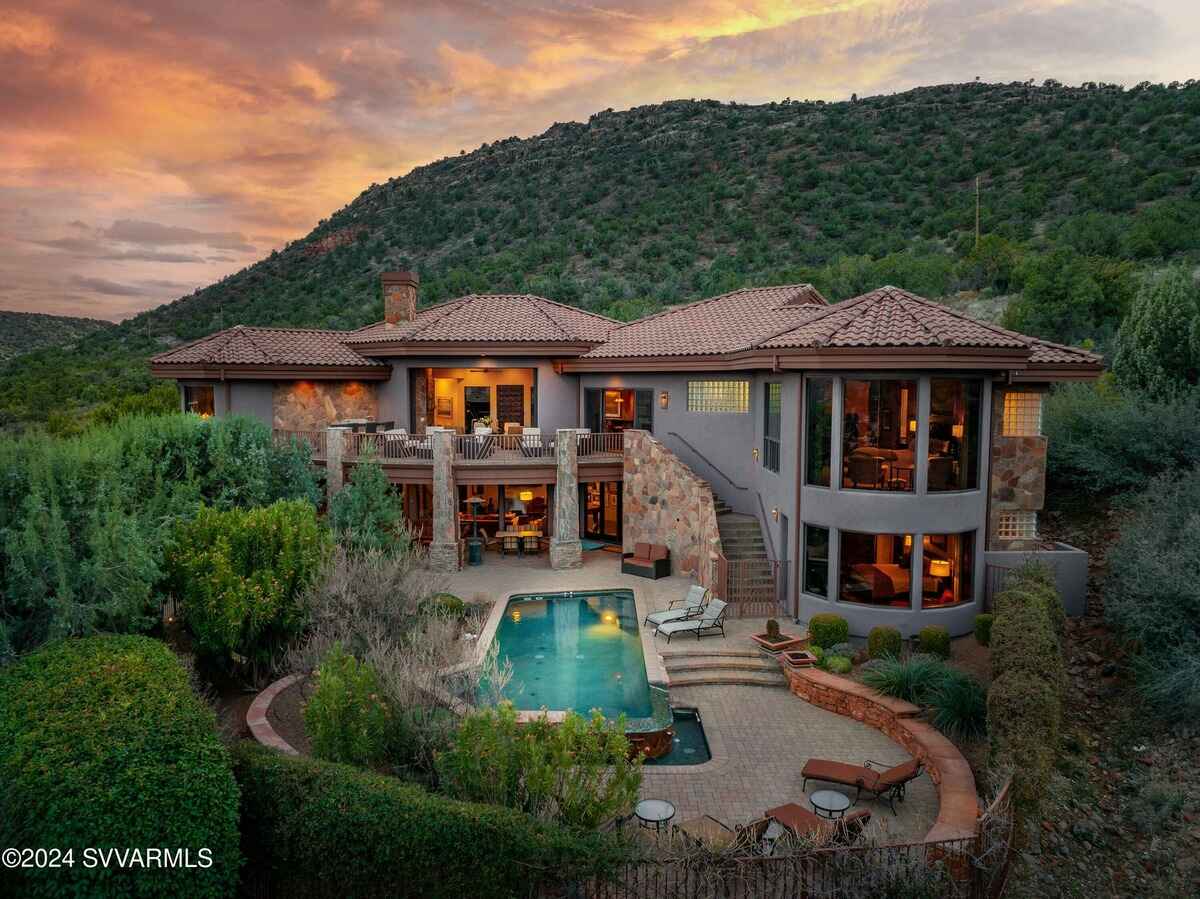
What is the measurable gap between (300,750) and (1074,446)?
19.7m

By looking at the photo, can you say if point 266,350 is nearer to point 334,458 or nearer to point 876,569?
point 334,458

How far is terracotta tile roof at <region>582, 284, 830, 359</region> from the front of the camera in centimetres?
2061

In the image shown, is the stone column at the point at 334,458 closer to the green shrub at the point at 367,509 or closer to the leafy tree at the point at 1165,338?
the green shrub at the point at 367,509

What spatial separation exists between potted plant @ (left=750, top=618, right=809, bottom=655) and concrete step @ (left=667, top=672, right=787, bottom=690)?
0.60m

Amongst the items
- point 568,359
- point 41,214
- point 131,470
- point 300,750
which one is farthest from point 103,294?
point 300,750

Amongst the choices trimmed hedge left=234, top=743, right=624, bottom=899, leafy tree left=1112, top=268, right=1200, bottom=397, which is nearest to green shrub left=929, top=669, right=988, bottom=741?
trimmed hedge left=234, top=743, right=624, bottom=899

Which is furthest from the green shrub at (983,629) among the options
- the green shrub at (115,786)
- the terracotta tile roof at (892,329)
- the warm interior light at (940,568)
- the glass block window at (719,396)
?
the green shrub at (115,786)

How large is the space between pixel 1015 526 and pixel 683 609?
7.76 metres

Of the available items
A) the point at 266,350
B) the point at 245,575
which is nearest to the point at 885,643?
the point at 245,575

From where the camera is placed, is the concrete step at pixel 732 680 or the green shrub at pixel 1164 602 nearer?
the green shrub at pixel 1164 602

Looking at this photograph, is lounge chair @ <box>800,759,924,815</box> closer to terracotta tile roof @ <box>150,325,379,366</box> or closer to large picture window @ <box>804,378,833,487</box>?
large picture window @ <box>804,378,833,487</box>

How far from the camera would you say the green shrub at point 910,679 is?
1197cm

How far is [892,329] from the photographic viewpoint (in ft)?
47.5

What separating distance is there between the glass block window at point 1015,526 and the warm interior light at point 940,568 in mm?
2232
